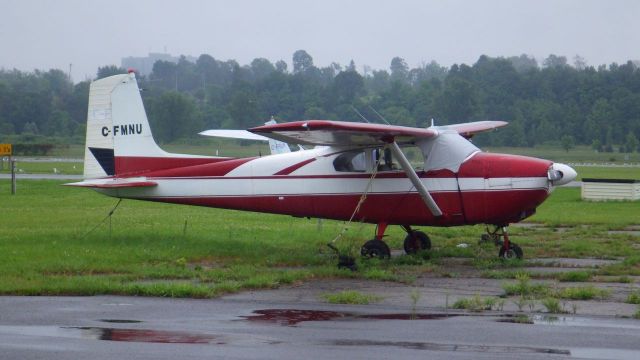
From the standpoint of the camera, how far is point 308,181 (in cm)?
1645

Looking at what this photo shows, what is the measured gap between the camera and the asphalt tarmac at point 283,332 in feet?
27.9

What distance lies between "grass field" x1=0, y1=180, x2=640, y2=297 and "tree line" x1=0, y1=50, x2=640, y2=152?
36.1 meters

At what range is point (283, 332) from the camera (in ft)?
31.1

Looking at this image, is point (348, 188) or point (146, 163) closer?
point (348, 188)

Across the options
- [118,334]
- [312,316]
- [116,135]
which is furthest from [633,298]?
[116,135]

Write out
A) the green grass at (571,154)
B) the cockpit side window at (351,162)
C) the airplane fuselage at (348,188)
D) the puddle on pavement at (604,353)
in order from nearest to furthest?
1. the puddle on pavement at (604,353)
2. the airplane fuselage at (348,188)
3. the cockpit side window at (351,162)
4. the green grass at (571,154)

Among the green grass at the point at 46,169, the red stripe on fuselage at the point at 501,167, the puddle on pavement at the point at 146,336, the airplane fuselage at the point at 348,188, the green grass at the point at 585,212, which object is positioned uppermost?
the green grass at the point at 46,169

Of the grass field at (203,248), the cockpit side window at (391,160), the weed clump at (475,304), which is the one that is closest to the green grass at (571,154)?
the grass field at (203,248)

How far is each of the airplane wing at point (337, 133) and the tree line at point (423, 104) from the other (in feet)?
140

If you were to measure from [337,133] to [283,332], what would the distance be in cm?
573

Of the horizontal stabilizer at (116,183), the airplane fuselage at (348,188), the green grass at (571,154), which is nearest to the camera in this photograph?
the airplane fuselage at (348,188)

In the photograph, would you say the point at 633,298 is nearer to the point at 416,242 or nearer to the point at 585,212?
the point at 416,242

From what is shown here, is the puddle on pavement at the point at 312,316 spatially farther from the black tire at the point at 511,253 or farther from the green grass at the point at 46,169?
the green grass at the point at 46,169

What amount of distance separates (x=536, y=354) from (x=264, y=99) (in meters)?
60.0
